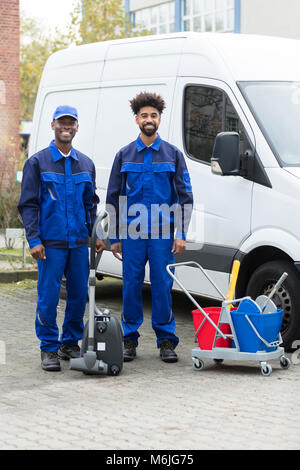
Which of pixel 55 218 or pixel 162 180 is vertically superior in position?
pixel 162 180

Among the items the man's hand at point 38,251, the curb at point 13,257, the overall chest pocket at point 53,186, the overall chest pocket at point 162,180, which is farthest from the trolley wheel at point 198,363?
the curb at point 13,257

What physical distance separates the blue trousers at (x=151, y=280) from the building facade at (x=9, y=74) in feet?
55.0

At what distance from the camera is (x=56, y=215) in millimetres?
6652

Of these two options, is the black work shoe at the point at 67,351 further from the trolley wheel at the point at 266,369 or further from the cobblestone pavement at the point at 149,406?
the trolley wheel at the point at 266,369

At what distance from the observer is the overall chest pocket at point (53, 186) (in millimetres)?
6633

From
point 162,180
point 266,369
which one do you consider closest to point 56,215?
point 162,180

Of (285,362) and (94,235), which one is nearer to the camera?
(94,235)

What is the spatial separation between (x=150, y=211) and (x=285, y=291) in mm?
1290

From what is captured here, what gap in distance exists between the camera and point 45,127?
34.1ft

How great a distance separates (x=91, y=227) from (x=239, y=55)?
7.07 ft

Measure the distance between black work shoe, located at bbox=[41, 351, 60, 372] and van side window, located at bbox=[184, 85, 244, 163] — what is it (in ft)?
7.60

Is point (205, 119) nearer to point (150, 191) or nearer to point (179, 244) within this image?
point (150, 191)

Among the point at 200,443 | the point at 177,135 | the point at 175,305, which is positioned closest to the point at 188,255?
the point at 177,135
